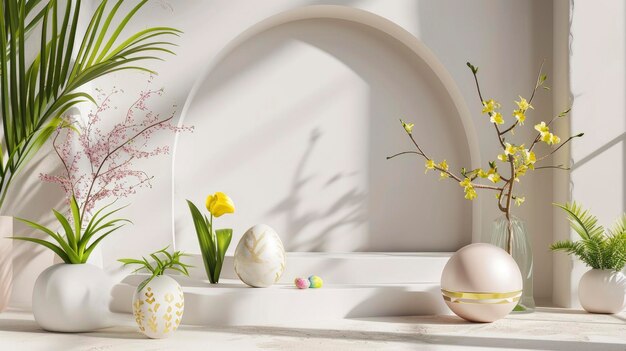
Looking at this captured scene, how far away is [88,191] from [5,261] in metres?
0.51

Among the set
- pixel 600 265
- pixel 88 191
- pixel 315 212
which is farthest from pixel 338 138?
pixel 600 265

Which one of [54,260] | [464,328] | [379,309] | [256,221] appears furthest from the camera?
[256,221]

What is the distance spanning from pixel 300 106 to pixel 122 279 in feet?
4.55

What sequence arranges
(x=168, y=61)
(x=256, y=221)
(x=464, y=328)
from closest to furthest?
(x=464, y=328) < (x=168, y=61) < (x=256, y=221)

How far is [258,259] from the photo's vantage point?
3309 mm

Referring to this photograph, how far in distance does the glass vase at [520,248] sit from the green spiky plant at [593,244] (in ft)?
0.55

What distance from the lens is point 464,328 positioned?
10.4ft

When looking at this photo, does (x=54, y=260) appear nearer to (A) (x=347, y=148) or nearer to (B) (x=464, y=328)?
(A) (x=347, y=148)

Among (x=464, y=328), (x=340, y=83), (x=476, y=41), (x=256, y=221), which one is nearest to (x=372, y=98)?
(x=340, y=83)

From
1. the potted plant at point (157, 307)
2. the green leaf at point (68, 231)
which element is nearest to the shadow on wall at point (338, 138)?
the green leaf at point (68, 231)

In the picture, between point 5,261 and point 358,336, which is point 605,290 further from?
point 5,261

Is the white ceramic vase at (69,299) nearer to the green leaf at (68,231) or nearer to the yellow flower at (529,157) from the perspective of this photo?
the green leaf at (68,231)

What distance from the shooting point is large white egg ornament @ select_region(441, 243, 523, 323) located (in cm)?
320

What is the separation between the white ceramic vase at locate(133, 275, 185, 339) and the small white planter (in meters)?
2.01
